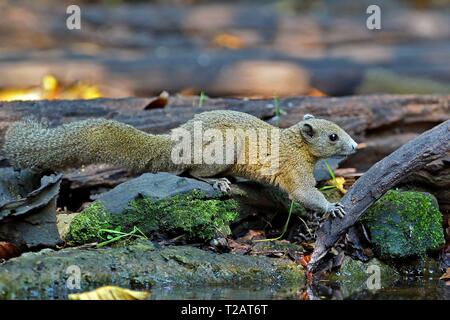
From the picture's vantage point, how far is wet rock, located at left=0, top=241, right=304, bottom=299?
6078 mm

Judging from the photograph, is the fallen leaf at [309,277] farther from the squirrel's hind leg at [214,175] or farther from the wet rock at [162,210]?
the squirrel's hind leg at [214,175]

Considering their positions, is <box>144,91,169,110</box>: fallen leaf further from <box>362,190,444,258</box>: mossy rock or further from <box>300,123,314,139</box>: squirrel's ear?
<box>362,190,444,258</box>: mossy rock

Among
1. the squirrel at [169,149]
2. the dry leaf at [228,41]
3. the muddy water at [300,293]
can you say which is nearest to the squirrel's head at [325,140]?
the squirrel at [169,149]

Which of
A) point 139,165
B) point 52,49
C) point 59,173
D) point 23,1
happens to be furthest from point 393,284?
point 23,1

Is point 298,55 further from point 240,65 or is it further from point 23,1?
point 23,1

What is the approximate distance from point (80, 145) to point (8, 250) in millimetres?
1198

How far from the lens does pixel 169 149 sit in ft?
25.2

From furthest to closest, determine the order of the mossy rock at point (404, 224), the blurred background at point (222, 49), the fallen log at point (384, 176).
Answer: the blurred background at point (222, 49) < the mossy rock at point (404, 224) < the fallen log at point (384, 176)

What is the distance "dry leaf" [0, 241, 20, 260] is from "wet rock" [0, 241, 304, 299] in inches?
17.1

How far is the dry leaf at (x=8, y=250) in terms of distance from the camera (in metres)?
6.84

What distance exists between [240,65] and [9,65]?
12.3 ft

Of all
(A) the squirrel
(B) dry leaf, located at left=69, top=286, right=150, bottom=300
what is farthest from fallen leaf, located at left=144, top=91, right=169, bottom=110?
(B) dry leaf, located at left=69, top=286, right=150, bottom=300

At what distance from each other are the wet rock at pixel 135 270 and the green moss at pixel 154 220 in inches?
12.8
